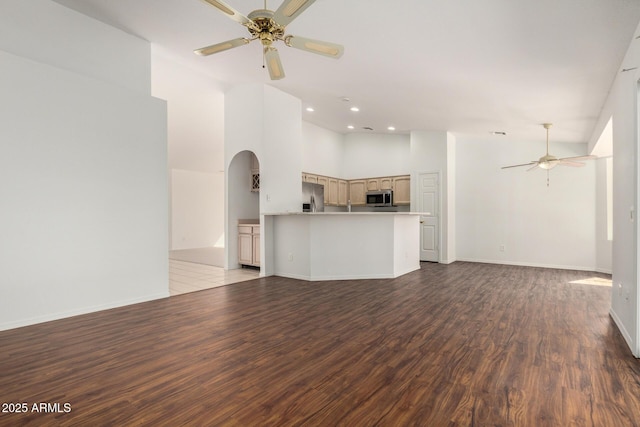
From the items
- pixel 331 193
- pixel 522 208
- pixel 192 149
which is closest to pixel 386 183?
pixel 331 193

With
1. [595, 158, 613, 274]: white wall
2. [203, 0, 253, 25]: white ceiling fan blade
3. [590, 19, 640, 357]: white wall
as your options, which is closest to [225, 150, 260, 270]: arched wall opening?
[203, 0, 253, 25]: white ceiling fan blade

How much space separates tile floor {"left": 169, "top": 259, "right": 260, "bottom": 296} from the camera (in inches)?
202

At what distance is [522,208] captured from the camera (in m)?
7.45

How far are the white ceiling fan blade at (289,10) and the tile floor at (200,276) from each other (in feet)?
12.5

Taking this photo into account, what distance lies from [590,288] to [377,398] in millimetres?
4968

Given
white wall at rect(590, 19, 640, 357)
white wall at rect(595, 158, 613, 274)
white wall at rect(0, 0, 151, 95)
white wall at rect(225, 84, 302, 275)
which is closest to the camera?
white wall at rect(590, 19, 640, 357)

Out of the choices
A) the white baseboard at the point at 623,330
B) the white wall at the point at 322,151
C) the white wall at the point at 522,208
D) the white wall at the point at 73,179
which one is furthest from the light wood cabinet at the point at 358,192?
the white baseboard at the point at 623,330

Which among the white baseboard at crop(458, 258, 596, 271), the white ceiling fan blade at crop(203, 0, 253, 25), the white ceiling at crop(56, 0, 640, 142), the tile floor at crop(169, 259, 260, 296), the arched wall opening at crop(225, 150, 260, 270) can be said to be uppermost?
the white ceiling at crop(56, 0, 640, 142)

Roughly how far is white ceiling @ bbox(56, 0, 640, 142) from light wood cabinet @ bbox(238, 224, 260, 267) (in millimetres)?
2718

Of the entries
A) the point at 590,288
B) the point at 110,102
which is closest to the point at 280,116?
the point at 110,102

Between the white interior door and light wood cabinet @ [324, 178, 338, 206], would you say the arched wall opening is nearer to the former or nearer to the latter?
light wood cabinet @ [324, 178, 338, 206]

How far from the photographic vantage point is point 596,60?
353cm

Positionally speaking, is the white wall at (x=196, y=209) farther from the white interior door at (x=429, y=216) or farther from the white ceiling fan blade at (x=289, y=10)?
the white ceiling fan blade at (x=289, y=10)

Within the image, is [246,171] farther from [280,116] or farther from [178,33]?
[178,33]
